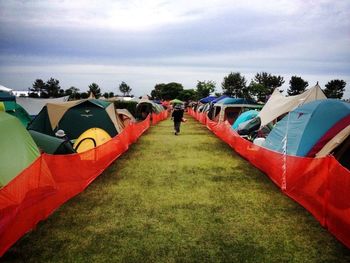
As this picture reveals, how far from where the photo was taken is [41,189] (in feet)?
17.2

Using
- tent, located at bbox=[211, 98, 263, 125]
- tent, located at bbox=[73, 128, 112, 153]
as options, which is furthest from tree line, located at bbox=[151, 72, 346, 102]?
tent, located at bbox=[73, 128, 112, 153]

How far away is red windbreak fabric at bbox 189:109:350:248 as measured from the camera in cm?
452

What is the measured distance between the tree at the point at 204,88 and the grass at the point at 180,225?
7371cm

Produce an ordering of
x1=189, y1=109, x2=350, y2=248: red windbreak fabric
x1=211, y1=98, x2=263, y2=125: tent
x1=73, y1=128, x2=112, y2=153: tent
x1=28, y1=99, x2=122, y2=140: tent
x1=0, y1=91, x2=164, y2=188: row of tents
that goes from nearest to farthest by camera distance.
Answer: x1=189, y1=109, x2=350, y2=248: red windbreak fabric → x1=0, y1=91, x2=164, y2=188: row of tents → x1=73, y1=128, x2=112, y2=153: tent → x1=28, y1=99, x2=122, y2=140: tent → x1=211, y1=98, x2=263, y2=125: tent

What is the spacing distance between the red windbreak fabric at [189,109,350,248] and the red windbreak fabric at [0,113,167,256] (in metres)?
4.46

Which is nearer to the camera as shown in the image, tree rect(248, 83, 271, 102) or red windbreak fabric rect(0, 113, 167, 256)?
red windbreak fabric rect(0, 113, 167, 256)

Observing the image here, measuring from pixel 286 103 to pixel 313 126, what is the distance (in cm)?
372

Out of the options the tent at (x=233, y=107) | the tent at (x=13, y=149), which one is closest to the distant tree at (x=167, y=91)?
the tent at (x=233, y=107)

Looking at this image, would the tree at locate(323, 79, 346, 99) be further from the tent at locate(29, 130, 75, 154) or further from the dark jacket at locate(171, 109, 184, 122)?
the tent at locate(29, 130, 75, 154)

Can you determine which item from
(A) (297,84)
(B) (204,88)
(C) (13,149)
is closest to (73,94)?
(B) (204,88)

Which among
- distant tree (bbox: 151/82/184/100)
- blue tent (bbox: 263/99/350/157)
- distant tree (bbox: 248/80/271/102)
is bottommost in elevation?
distant tree (bbox: 151/82/184/100)

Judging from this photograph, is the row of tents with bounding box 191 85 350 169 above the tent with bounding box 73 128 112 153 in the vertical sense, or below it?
above

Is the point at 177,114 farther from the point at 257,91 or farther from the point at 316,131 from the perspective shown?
the point at 257,91

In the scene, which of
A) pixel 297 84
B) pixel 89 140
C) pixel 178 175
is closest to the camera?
pixel 178 175
